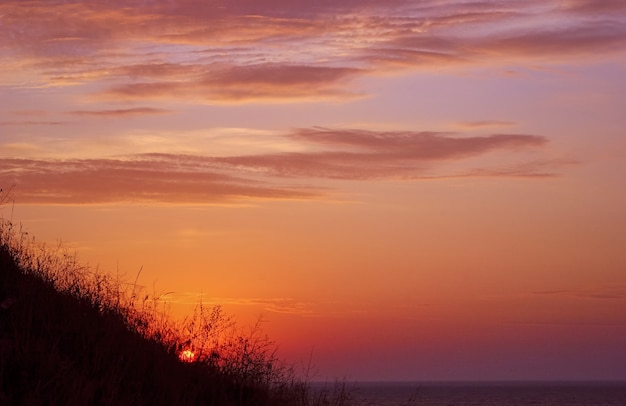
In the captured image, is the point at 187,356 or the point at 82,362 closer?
the point at 82,362

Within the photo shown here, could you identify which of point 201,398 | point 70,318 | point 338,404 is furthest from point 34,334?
point 338,404

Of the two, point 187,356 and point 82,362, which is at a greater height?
point 82,362

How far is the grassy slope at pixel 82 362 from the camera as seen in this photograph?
975 cm

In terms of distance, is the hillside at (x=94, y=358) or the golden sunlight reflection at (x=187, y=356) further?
the golden sunlight reflection at (x=187, y=356)

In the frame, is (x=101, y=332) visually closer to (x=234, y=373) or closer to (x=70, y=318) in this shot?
(x=70, y=318)

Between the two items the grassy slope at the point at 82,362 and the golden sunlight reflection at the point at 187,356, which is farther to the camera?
the golden sunlight reflection at the point at 187,356

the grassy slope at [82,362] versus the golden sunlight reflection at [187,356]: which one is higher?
the grassy slope at [82,362]

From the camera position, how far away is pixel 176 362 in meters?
12.9

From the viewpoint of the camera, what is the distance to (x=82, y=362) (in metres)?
11.2

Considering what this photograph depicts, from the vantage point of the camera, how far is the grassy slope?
975cm

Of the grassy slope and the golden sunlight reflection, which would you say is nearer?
the grassy slope

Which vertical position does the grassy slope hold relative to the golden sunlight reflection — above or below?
above

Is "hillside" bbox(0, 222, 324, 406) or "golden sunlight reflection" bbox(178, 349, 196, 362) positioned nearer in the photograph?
"hillside" bbox(0, 222, 324, 406)

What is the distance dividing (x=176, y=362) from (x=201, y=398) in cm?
121
